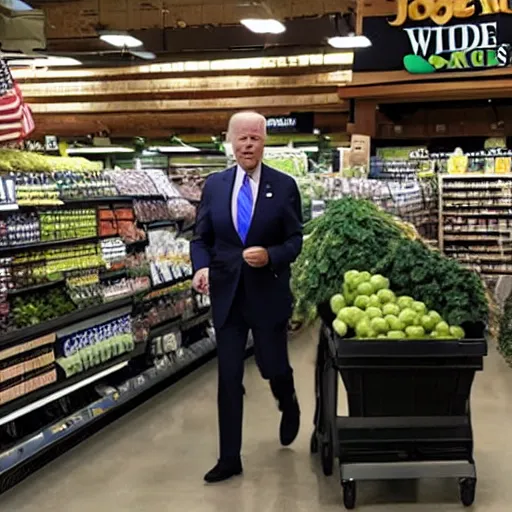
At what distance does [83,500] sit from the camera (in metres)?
4.09

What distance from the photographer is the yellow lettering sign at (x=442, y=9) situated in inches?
389

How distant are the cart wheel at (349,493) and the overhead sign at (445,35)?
287 inches

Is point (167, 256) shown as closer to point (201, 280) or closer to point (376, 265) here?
point (201, 280)

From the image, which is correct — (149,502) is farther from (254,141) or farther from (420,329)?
(254,141)

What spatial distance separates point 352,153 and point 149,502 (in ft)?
20.5

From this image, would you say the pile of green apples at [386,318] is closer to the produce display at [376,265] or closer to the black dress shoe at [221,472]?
the produce display at [376,265]

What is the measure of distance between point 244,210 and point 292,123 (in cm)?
1273

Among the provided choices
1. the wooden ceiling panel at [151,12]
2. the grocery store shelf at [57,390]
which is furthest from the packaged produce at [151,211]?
the wooden ceiling panel at [151,12]

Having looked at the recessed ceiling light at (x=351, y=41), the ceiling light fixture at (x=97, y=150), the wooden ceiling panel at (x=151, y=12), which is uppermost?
the wooden ceiling panel at (x=151, y=12)

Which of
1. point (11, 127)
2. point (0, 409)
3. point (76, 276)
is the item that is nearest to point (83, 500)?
point (0, 409)

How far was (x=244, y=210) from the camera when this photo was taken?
4207 millimetres

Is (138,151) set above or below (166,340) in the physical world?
above

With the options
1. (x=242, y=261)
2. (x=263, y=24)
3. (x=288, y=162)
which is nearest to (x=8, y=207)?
(x=242, y=261)

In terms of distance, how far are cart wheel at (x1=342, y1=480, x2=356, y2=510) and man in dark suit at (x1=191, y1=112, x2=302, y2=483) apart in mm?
661
